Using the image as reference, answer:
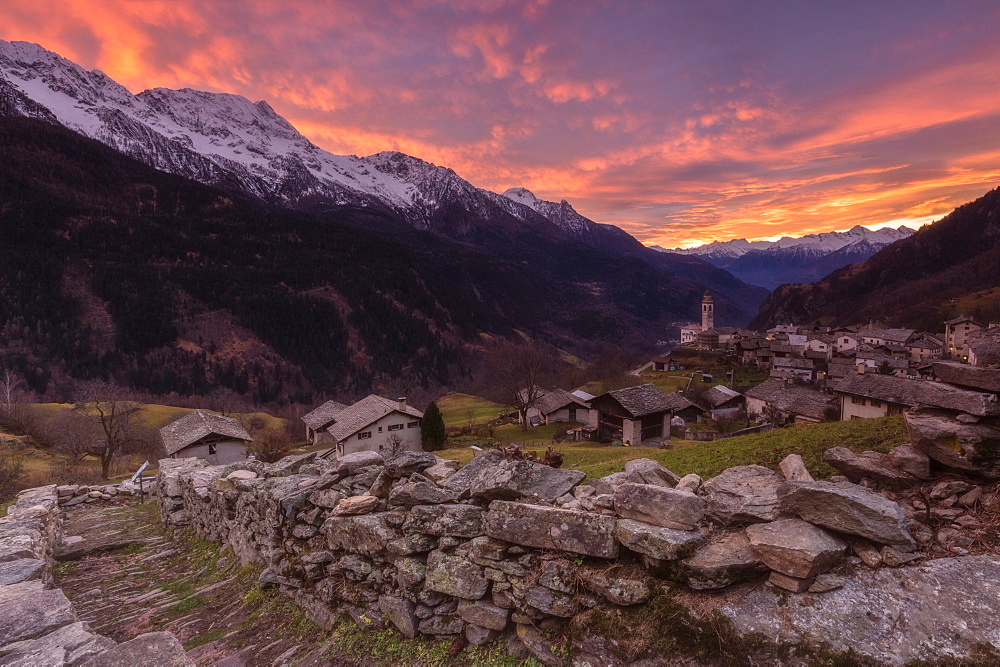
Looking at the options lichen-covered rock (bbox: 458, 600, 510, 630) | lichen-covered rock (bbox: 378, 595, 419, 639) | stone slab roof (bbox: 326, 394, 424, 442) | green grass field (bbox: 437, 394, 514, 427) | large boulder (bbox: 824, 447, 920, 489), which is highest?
large boulder (bbox: 824, 447, 920, 489)

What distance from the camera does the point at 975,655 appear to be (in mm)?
3660

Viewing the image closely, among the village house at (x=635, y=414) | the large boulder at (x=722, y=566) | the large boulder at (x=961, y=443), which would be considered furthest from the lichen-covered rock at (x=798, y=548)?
the village house at (x=635, y=414)

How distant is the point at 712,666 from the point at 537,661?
91.5 inches

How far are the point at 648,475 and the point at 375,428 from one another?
162 ft

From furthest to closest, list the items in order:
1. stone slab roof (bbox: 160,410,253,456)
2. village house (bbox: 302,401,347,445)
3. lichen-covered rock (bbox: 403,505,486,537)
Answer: village house (bbox: 302,401,347,445), stone slab roof (bbox: 160,410,253,456), lichen-covered rock (bbox: 403,505,486,537)

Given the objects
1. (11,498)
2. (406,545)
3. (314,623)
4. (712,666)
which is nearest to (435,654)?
(406,545)

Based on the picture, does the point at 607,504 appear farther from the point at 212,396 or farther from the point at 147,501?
the point at 212,396

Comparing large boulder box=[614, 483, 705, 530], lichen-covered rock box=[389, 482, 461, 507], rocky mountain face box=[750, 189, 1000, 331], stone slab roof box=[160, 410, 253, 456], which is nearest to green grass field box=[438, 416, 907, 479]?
large boulder box=[614, 483, 705, 530]

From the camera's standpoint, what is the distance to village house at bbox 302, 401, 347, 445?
58.2 metres

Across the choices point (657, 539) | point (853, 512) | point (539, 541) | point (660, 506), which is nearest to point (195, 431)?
point (539, 541)

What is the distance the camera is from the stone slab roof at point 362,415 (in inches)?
1984

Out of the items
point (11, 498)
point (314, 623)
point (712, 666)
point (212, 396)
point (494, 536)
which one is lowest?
point (212, 396)

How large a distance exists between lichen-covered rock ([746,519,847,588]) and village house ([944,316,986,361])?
119 metres

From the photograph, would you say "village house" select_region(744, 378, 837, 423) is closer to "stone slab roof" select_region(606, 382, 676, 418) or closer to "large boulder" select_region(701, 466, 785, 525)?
"stone slab roof" select_region(606, 382, 676, 418)
